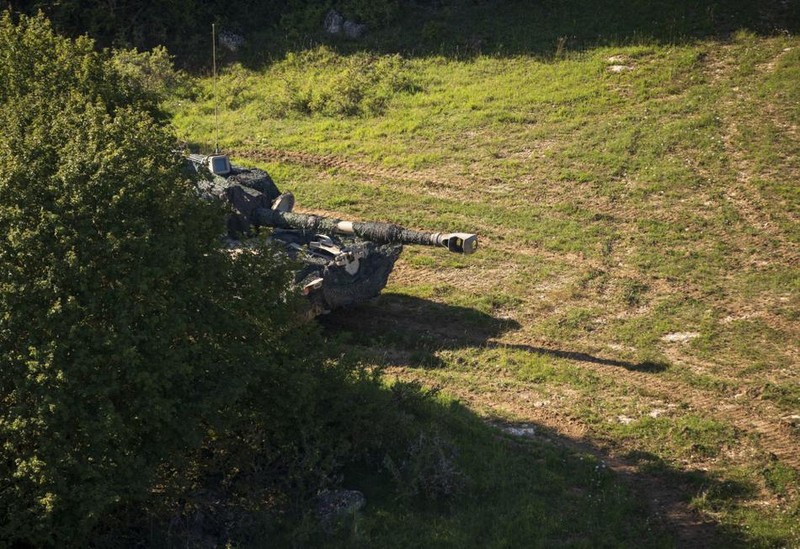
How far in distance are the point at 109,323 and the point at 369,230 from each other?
8377 mm

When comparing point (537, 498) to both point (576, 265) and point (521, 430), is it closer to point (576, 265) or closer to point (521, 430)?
point (521, 430)

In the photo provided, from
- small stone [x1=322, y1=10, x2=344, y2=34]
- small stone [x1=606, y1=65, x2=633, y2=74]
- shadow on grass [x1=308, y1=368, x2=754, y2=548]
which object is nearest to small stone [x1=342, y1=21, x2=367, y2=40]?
small stone [x1=322, y1=10, x2=344, y2=34]

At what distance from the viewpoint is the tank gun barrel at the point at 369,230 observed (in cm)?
1870

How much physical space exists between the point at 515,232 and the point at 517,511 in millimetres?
11743

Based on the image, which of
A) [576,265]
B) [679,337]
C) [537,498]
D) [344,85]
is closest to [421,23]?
[344,85]

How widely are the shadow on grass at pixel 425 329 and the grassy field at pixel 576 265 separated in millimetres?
60

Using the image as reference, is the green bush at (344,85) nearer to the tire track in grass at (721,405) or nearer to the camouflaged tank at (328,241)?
the camouflaged tank at (328,241)

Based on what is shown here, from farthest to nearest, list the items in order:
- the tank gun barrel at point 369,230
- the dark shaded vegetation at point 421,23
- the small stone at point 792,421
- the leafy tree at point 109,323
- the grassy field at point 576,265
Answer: the dark shaded vegetation at point 421,23
the tank gun barrel at point 369,230
the small stone at point 792,421
the grassy field at point 576,265
the leafy tree at point 109,323

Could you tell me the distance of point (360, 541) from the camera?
1329 cm

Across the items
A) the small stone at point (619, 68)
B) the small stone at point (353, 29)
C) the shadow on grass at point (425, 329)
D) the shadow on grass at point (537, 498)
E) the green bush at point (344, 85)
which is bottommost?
the shadow on grass at point (537, 498)

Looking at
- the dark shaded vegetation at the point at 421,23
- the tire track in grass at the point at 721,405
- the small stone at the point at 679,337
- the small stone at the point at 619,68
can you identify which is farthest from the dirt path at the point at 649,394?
the dark shaded vegetation at the point at 421,23

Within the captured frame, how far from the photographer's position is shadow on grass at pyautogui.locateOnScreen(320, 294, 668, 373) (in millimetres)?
19812

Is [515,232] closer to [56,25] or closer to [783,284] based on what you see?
[783,284]

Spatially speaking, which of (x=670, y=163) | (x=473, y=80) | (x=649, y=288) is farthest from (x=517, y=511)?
(x=473, y=80)
